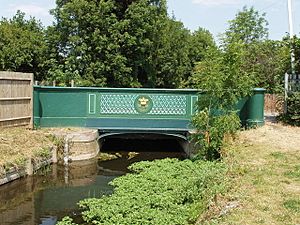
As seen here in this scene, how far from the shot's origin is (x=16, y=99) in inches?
495

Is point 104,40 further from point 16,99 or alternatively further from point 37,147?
point 37,147

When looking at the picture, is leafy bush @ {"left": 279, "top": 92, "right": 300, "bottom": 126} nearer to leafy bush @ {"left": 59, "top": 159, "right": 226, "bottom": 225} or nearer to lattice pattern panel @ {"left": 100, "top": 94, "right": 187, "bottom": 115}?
lattice pattern panel @ {"left": 100, "top": 94, "right": 187, "bottom": 115}

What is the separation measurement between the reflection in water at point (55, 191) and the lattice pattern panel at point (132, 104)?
5.52 ft

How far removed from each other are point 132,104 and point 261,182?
7318 mm

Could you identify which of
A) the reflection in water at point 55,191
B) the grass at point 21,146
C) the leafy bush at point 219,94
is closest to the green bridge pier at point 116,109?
the grass at point 21,146

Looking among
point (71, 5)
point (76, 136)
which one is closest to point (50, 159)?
point (76, 136)

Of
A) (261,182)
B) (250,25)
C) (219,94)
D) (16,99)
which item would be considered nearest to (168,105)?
(219,94)

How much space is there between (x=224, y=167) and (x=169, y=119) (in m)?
5.44

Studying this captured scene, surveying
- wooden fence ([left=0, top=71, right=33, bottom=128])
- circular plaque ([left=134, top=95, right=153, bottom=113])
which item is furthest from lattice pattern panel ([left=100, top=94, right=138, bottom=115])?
wooden fence ([left=0, top=71, right=33, bottom=128])

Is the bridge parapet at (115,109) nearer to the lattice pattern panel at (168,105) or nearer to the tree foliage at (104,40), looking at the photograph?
the lattice pattern panel at (168,105)

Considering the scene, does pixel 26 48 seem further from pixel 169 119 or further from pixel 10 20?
pixel 169 119

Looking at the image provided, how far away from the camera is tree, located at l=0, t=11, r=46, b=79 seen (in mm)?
25781

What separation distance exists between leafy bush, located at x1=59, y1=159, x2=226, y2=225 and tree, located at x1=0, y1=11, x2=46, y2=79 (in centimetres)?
1819

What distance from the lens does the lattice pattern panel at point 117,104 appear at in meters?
13.8
